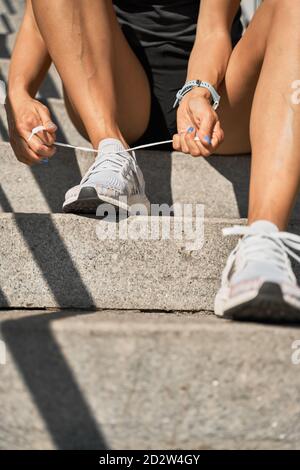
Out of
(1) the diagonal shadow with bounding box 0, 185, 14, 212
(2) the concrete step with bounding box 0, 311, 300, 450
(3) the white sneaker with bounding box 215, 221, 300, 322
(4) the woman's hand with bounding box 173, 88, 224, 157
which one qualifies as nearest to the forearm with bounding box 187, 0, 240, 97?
(4) the woman's hand with bounding box 173, 88, 224, 157

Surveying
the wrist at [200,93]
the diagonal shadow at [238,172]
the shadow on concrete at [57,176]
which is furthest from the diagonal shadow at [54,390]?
the diagonal shadow at [238,172]

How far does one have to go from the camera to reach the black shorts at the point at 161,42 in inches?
64.9

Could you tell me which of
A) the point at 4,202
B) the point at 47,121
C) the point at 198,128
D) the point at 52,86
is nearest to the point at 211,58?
the point at 198,128

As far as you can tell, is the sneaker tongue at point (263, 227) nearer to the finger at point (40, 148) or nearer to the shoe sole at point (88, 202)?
the shoe sole at point (88, 202)

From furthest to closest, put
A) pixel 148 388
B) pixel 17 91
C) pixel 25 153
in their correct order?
pixel 17 91
pixel 25 153
pixel 148 388

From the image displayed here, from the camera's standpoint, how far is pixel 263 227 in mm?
1072

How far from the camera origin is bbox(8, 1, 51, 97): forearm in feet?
5.08

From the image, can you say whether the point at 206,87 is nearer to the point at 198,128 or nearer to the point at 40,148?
the point at 198,128

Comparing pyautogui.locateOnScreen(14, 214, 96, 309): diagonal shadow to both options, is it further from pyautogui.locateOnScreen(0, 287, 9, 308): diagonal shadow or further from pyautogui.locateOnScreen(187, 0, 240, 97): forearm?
pyautogui.locateOnScreen(187, 0, 240, 97): forearm

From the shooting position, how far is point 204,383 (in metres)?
0.90

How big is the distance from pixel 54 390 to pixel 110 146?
1.95 feet

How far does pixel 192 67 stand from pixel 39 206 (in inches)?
20.4

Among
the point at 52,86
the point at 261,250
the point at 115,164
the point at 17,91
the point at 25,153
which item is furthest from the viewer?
the point at 52,86
